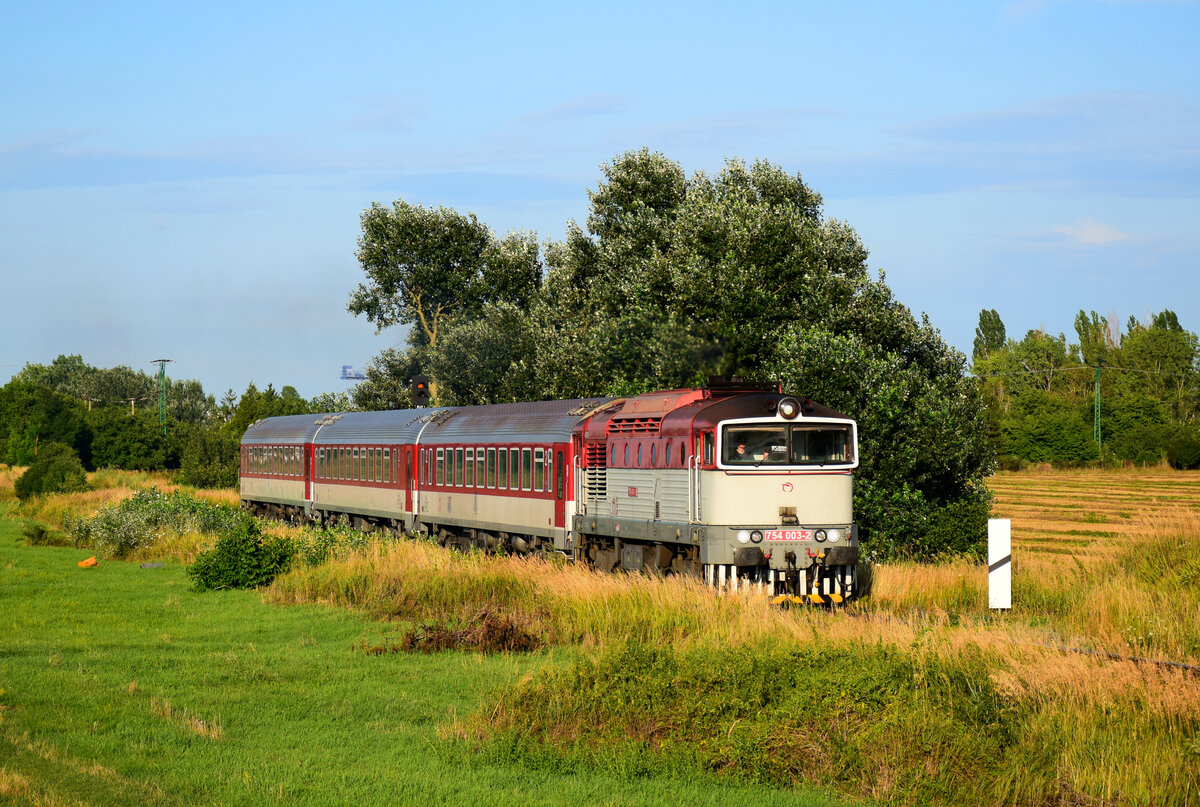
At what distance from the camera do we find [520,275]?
217 feet

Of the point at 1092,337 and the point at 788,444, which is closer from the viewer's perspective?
the point at 788,444

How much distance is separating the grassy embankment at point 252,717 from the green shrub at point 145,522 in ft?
36.9

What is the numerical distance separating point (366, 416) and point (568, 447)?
52.4 feet

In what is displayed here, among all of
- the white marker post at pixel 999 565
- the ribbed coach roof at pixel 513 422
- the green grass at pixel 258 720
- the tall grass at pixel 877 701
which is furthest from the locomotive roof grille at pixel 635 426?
the white marker post at pixel 999 565

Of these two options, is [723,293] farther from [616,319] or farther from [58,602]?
[58,602]

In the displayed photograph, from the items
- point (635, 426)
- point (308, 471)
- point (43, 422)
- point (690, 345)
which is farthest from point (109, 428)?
point (635, 426)

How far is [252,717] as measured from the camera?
39.2ft

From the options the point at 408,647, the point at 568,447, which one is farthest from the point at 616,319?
the point at 408,647

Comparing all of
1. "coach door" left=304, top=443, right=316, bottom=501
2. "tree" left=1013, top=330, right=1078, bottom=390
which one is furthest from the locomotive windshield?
"tree" left=1013, top=330, right=1078, bottom=390

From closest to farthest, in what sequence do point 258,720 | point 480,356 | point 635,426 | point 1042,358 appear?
point 258,720 < point 635,426 < point 480,356 < point 1042,358

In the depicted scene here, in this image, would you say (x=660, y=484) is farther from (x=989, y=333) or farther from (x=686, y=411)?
(x=989, y=333)

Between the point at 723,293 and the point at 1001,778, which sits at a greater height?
the point at 723,293

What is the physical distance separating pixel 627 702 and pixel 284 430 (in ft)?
122

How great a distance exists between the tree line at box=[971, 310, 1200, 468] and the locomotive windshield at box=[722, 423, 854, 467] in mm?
49535
